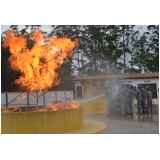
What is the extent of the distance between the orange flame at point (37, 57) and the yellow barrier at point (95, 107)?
539 cm

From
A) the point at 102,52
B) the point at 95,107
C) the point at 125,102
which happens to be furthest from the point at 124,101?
the point at 102,52

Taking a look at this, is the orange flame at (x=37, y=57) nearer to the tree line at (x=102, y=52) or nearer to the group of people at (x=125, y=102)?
the group of people at (x=125, y=102)

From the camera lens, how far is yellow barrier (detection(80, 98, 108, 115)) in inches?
562

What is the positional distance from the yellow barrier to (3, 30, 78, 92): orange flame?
539cm

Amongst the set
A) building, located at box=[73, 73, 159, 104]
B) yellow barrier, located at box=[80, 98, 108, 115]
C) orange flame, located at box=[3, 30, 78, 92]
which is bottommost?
yellow barrier, located at box=[80, 98, 108, 115]

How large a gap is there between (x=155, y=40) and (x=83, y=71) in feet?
36.3

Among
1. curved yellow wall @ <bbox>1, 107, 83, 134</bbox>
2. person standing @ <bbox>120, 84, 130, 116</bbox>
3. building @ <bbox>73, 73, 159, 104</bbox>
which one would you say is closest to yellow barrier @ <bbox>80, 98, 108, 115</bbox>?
person standing @ <bbox>120, 84, 130, 116</bbox>

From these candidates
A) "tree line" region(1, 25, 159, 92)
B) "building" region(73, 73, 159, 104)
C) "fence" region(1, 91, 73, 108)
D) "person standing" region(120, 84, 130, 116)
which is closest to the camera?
"person standing" region(120, 84, 130, 116)

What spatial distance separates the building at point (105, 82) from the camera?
70.0ft

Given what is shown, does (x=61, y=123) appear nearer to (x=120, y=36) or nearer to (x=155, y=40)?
(x=120, y=36)

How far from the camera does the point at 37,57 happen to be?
8.65 meters

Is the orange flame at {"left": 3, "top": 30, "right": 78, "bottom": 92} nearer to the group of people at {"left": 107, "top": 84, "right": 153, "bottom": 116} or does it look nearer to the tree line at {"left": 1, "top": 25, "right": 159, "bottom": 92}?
the group of people at {"left": 107, "top": 84, "right": 153, "bottom": 116}

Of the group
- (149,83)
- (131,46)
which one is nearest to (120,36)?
(131,46)

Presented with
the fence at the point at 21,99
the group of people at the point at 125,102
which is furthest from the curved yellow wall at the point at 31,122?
the fence at the point at 21,99
